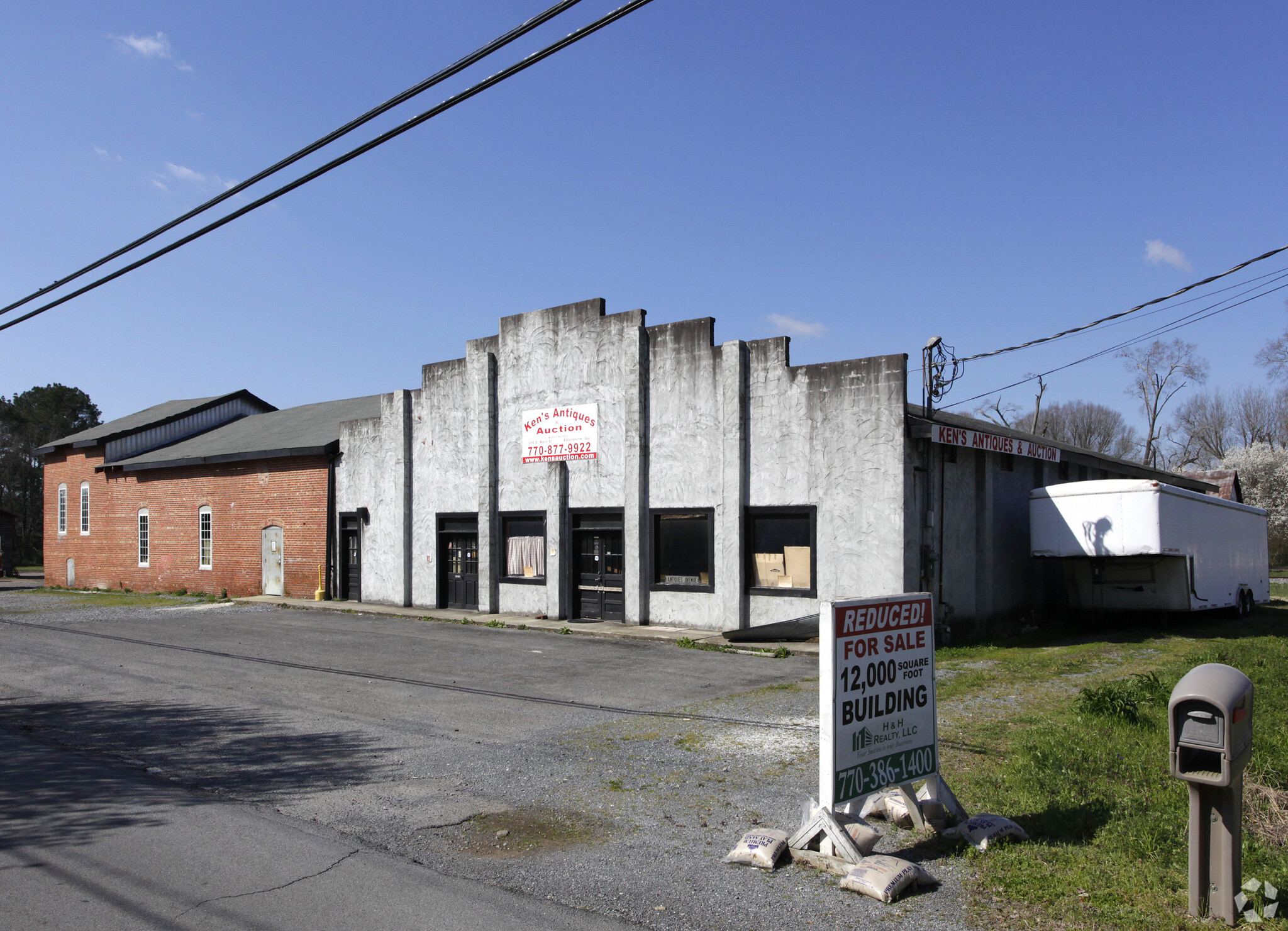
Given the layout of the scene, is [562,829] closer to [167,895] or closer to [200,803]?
[167,895]

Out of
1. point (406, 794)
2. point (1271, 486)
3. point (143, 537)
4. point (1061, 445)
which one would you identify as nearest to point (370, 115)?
point (406, 794)

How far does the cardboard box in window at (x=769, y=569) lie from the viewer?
17766mm

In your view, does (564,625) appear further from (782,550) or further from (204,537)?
(204,537)

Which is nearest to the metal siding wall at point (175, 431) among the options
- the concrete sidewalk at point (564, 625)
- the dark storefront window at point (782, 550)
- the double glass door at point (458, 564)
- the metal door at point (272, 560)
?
the metal door at point (272, 560)

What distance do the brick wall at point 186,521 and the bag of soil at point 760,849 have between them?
2344cm

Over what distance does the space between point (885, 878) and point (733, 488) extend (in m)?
13.0

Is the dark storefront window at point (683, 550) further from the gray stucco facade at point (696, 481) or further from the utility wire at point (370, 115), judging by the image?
the utility wire at point (370, 115)

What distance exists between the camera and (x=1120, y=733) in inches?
337

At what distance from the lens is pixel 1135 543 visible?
55.6 feet

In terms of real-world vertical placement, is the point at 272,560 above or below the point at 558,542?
below

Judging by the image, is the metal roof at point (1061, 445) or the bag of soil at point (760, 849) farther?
the metal roof at point (1061, 445)

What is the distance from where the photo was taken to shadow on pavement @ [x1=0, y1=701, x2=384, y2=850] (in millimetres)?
6742

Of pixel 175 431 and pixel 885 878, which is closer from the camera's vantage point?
pixel 885 878

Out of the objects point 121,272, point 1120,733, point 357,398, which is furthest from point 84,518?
point 1120,733
